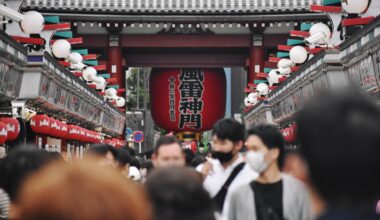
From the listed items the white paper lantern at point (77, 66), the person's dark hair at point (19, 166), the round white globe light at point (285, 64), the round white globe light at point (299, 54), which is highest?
the white paper lantern at point (77, 66)

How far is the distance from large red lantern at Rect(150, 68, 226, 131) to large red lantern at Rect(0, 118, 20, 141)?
2198 centimetres

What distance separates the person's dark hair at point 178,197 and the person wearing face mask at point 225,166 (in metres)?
2.37

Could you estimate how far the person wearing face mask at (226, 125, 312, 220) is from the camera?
4680mm

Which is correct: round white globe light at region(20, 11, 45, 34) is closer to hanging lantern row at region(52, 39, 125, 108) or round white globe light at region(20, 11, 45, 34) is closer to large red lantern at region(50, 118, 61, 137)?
large red lantern at region(50, 118, 61, 137)

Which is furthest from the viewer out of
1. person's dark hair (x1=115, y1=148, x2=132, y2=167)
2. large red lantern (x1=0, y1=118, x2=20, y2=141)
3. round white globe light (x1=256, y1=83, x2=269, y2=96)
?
round white globe light (x1=256, y1=83, x2=269, y2=96)

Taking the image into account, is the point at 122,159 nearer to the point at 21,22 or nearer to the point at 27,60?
the point at 27,60

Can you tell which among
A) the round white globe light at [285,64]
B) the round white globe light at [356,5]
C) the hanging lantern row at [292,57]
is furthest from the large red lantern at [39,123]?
the round white globe light at [285,64]

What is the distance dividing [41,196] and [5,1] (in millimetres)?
17744

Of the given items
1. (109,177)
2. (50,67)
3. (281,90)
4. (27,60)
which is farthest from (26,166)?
(281,90)

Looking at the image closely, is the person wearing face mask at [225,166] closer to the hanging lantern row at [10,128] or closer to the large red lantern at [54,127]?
the hanging lantern row at [10,128]

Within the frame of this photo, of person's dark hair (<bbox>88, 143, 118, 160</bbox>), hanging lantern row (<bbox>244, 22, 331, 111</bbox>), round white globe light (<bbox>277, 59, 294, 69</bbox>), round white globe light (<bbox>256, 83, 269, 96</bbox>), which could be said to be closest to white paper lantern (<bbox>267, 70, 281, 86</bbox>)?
hanging lantern row (<bbox>244, 22, 331, 111</bbox>)

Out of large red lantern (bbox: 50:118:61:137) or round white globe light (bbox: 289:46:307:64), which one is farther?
round white globe light (bbox: 289:46:307:64)

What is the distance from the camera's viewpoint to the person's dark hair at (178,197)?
2934mm

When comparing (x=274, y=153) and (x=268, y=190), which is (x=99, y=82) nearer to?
(x=274, y=153)
